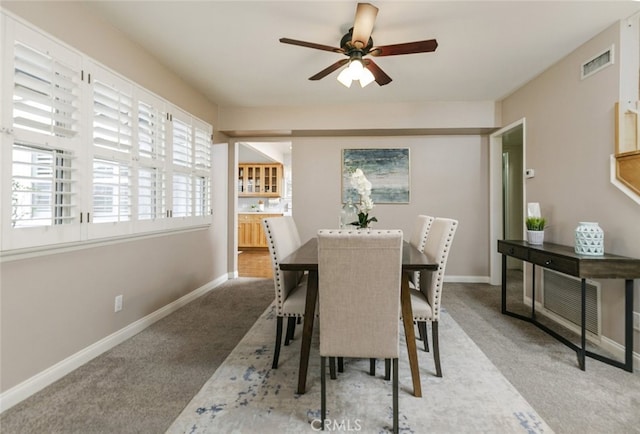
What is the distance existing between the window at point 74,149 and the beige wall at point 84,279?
0.13 m

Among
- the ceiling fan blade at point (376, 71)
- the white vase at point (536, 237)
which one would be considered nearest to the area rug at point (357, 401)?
the white vase at point (536, 237)

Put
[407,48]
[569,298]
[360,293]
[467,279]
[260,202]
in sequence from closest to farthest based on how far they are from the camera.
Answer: [360,293] < [407,48] < [569,298] < [467,279] < [260,202]

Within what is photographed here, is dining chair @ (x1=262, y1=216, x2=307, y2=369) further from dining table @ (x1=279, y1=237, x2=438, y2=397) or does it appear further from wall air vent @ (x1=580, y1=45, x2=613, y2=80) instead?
wall air vent @ (x1=580, y1=45, x2=613, y2=80)

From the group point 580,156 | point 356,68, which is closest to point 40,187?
point 356,68

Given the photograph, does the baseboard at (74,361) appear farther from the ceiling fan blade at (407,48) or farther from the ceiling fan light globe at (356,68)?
the ceiling fan blade at (407,48)

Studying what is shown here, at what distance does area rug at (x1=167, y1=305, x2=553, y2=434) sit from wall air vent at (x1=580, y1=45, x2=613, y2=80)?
8.18 ft

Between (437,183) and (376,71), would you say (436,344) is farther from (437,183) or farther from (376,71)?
(437,183)

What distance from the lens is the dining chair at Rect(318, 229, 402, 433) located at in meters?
1.34

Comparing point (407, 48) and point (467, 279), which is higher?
point (407, 48)

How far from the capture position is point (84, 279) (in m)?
2.04

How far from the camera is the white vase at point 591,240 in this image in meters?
2.12

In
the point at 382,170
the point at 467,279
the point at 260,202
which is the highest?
the point at 382,170

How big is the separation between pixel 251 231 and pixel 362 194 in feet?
17.2

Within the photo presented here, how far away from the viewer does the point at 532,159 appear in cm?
320
